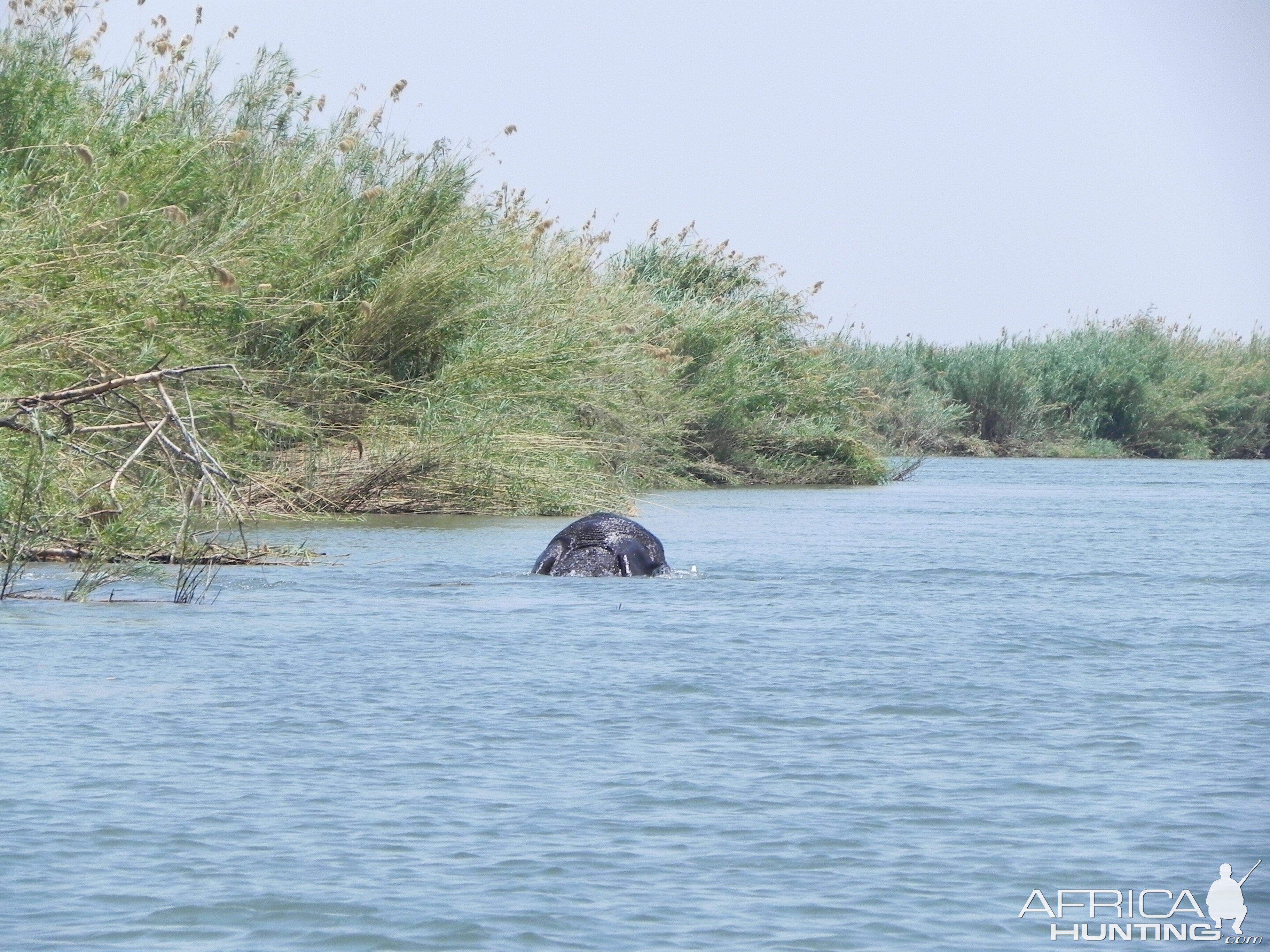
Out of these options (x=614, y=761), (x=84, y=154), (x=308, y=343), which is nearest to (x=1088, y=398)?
(x=308, y=343)

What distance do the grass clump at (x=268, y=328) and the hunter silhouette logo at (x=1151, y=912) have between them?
6.18m

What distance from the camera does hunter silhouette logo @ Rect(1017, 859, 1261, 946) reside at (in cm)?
541

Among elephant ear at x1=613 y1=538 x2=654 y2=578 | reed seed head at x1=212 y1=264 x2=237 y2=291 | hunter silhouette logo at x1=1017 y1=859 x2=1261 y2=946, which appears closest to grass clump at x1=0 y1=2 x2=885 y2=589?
reed seed head at x1=212 y1=264 x2=237 y2=291

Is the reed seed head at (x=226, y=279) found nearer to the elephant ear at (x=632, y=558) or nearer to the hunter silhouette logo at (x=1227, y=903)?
the elephant ear at (x=632, y=558)

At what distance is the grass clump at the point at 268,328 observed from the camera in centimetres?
1284

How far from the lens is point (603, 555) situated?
14.7 metres

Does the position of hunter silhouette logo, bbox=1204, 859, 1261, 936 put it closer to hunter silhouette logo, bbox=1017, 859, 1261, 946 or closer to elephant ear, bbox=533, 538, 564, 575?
hunter silhouette logo, bbox=1017, 859, 1261, 946

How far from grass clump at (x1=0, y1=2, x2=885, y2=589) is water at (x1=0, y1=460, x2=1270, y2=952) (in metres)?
1.24

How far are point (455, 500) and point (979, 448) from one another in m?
29.6

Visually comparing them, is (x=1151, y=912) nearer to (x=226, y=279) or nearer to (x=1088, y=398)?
(x=226, y=279)

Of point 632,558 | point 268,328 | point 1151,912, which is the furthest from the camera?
point 268,328

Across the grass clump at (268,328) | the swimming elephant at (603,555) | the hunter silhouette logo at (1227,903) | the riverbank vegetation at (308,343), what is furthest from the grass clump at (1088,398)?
the hunter silhouette logo at (1227,903)

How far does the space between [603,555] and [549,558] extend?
409 millimetres

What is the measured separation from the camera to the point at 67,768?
7.20 meters
